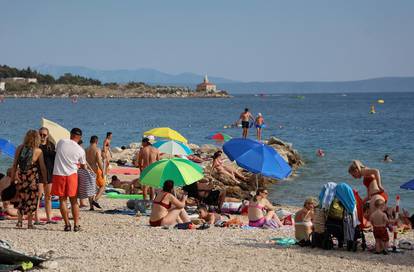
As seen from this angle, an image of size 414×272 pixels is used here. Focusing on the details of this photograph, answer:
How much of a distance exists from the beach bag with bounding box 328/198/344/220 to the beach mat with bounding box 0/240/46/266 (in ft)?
13.3

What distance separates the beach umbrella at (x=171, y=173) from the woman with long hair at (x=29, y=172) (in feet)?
7.48

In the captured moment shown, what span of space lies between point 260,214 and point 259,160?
2075 millimetres

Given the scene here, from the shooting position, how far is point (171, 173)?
1238cm

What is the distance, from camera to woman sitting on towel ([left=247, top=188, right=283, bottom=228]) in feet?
39.5

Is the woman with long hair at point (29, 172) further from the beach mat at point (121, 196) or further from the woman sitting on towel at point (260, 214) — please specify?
the beach mat at point (121, 196)

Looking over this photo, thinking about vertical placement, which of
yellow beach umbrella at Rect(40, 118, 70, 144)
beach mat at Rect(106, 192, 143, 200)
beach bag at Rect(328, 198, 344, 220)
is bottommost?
beach mat at Rect(106, 192, 143, 200)

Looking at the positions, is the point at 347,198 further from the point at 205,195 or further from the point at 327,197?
the point at 205,195

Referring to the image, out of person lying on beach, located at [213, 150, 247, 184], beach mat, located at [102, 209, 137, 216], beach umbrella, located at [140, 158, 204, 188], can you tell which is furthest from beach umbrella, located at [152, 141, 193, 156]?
beach umbrella, located at [140, 158, 204, 188]

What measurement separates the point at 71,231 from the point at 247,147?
4928mm

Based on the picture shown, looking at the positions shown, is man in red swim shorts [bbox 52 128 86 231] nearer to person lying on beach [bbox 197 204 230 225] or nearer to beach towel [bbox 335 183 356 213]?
person lying on beach [bbox 197 204 230 225]

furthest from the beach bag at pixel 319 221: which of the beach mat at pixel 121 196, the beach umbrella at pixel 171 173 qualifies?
the beach mat at pixel 121 196

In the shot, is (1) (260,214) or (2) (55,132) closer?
(1) (260,214)

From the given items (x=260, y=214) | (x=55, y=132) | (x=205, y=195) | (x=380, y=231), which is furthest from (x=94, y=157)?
(x=380, y=231)

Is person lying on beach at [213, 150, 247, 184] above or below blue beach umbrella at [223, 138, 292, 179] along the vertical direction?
below
